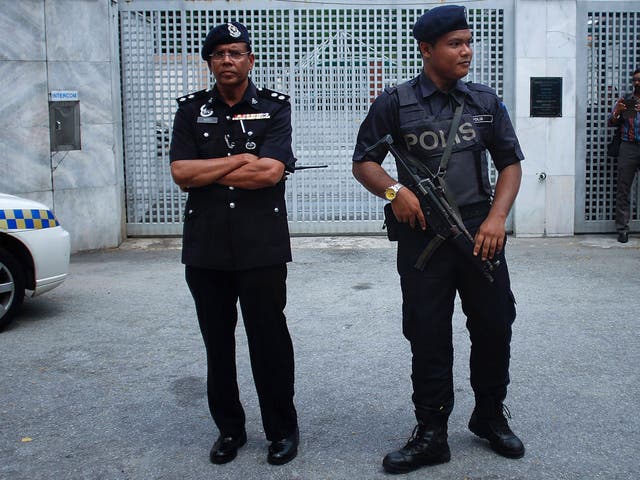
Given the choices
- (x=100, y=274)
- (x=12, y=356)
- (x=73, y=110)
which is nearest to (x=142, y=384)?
(x=12, y=356)

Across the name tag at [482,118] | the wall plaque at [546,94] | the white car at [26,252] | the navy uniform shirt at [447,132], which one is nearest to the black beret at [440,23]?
the navy uniform shirt at [447,132]

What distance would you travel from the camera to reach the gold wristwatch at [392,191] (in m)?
3.71

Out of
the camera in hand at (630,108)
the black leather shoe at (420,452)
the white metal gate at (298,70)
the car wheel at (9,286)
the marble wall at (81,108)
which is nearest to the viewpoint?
the black leather shoe at (420,452)

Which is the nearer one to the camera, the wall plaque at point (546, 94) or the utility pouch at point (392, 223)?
the utility pouch at point (392, 223)

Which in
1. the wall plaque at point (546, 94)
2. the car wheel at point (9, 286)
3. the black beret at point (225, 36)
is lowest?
the car wheel at point (9, 286)

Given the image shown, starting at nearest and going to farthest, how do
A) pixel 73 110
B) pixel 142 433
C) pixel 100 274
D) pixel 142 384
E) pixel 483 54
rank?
pixel 142 433
pixel 142 384
pixel 100 274
pixel 73 110
pixel 483 54

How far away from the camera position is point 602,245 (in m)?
9.84

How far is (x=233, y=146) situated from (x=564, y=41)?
23.7 ft

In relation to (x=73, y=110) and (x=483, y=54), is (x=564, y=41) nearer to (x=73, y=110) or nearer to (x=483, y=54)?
(x=483, y=54)

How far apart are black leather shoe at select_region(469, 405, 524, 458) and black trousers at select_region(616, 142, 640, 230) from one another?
6.61 m

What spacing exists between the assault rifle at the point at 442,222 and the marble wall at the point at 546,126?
22.1 ft

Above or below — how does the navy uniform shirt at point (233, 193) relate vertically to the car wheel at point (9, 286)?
above

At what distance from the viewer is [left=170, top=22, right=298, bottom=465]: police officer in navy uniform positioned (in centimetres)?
381

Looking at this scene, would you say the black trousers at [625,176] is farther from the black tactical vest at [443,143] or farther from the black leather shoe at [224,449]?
the black leather shoe at [224,449]
